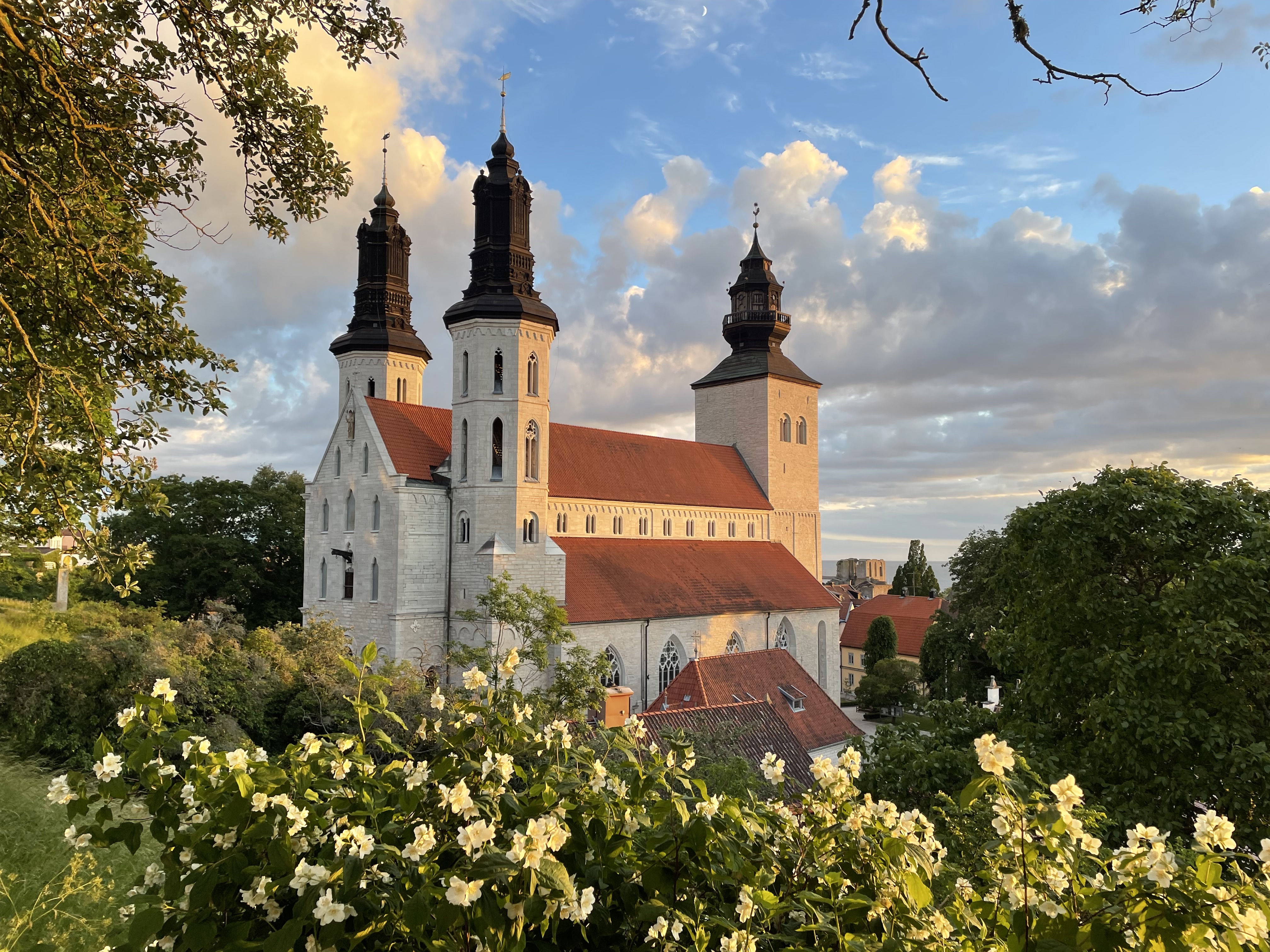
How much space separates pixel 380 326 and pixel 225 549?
12.6m

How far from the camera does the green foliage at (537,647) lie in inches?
760

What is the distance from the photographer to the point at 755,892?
7.43 ft

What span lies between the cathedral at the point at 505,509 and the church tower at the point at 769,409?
4.49 meters

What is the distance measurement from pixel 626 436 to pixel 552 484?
7349mm

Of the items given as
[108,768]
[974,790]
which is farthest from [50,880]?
[974,790]

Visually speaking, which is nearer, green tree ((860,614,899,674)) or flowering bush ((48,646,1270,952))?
flowering bush ((48,646,1270,952))

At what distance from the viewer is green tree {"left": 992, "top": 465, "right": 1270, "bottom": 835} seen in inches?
390

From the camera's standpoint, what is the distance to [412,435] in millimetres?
29312

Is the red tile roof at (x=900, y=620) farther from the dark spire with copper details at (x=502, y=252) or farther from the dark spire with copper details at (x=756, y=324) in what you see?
the dark spire with copper details at (x=502, y=252)

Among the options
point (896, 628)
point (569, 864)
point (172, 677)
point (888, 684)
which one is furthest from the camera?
point (896, 628)

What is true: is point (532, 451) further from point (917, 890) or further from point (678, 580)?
point (917, 890)

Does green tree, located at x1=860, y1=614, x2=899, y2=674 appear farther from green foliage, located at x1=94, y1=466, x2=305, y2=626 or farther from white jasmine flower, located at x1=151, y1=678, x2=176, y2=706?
white jasmine flower, located at x1=151, y1=678, x2=176, y2=706

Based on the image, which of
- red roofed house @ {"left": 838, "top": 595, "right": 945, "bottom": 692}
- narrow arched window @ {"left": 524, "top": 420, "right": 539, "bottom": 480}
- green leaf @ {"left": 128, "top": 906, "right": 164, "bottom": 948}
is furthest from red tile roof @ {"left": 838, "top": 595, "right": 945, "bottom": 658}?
green leaf @ {"left": 128, "top": 906, "right": 164, "bottom": 948}

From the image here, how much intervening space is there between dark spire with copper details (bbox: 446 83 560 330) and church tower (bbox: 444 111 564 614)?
0.10 feet
